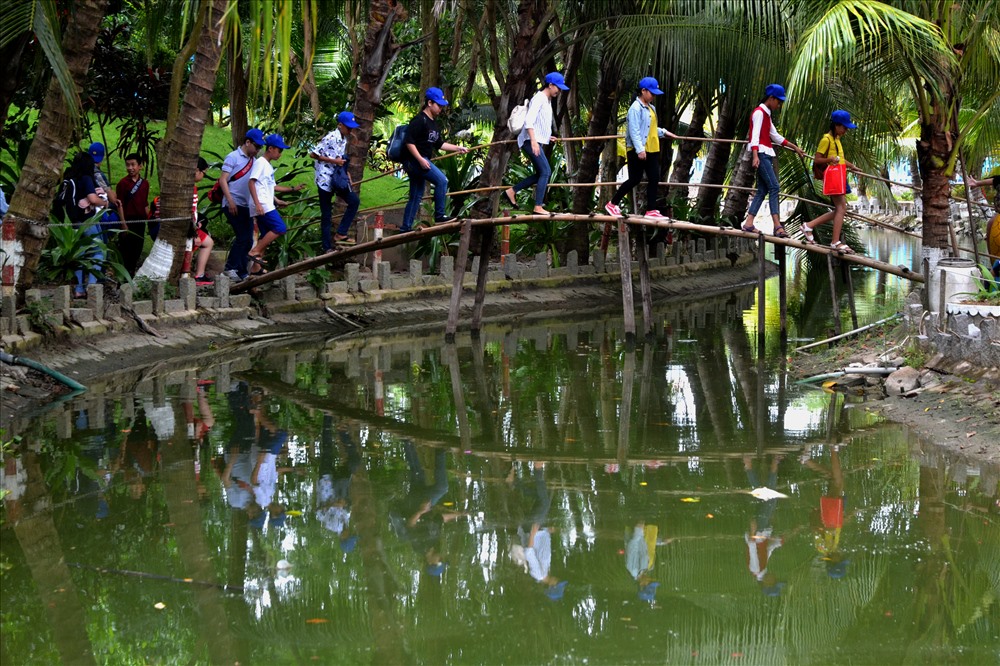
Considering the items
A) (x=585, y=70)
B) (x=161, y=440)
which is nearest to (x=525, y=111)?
(x=161, y=440)

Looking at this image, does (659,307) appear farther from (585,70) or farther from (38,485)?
(38,485)

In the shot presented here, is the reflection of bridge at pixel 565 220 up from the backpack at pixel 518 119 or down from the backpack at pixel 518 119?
down

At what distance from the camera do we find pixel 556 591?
6.03 metres

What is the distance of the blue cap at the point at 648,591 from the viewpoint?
596 centimetres

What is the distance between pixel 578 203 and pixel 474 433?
468 inches

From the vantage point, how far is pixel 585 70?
2489 cm

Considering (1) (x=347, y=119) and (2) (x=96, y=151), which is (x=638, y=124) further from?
(2) (x=96, y=151)

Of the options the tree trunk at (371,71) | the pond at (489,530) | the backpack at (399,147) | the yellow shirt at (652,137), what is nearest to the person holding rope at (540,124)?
the yellow shirt at (652,137)

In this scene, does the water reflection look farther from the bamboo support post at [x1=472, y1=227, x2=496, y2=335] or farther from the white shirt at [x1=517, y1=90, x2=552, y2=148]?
the bamboo support post at [x1=472, y1=227, x2=496, y2=335]

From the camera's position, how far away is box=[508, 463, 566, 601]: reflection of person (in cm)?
617

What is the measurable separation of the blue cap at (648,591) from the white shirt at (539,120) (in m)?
8.22

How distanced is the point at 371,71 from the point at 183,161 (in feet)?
11.1

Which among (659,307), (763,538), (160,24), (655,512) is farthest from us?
(659,307)

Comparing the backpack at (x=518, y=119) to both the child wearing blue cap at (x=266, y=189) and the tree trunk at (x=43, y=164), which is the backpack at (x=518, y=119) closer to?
the child wearing blue cap at (x=266, y=189)
